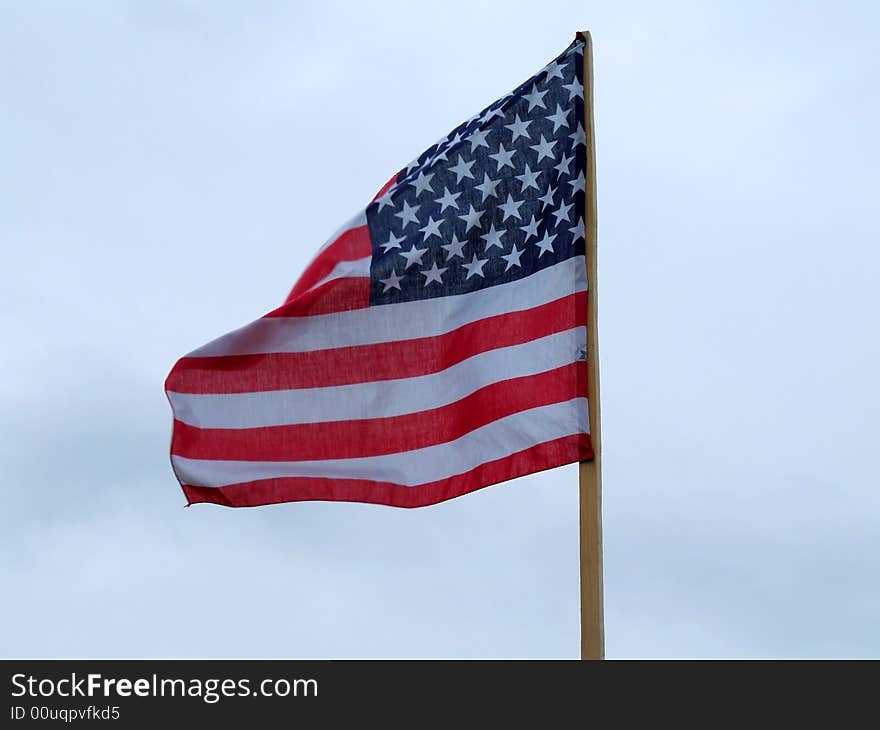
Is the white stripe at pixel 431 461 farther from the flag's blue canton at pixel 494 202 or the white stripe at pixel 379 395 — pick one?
the flag's blue canton at pixel 494 202

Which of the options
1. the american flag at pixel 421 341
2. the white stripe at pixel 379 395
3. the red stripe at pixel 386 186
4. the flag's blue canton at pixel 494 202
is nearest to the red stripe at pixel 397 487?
the american flag at pixel 421 341

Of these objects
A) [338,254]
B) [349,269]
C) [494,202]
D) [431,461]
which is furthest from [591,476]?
[338,254]

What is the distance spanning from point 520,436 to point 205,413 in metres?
2.46

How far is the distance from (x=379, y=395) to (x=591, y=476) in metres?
1.84

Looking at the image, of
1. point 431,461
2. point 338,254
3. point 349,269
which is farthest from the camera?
point 338,254

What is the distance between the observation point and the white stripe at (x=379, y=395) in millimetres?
9781

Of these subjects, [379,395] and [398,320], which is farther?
[398,320]

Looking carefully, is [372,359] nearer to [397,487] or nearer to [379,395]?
[379,395]

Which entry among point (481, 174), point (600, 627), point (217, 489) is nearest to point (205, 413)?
point (217, 489)

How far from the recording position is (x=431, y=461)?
9.94 meters

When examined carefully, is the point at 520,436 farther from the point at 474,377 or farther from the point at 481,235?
the point at 481,235

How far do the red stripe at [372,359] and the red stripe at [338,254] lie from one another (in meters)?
0.58

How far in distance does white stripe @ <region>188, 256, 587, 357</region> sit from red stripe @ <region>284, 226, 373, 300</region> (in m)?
0.35

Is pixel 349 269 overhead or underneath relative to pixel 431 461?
overhead
